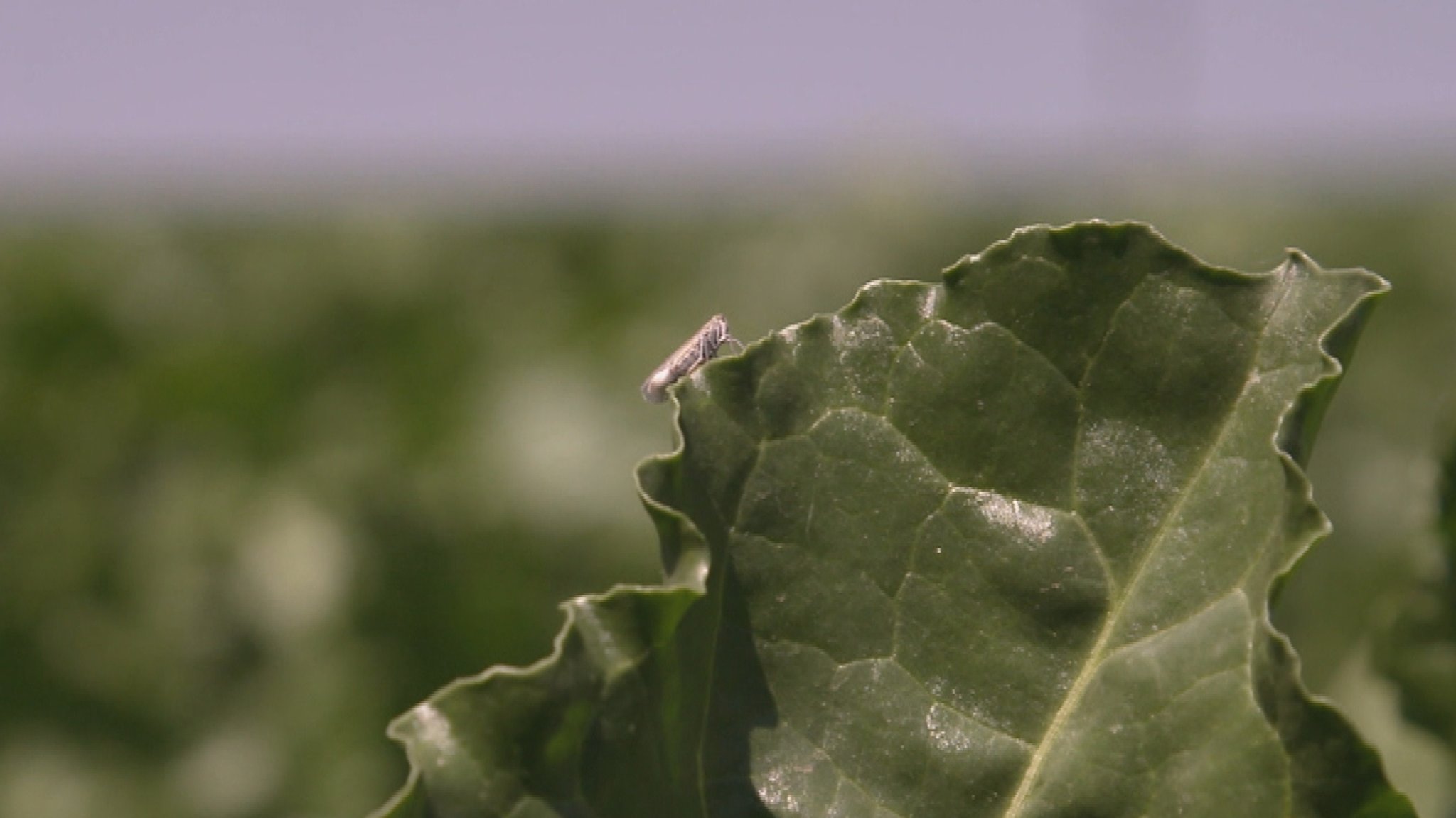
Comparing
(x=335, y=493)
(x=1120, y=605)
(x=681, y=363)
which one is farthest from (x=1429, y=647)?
(x=335, y=493)

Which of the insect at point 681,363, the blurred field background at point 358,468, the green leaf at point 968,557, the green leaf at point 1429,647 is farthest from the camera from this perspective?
the blurred field background at point 358,468

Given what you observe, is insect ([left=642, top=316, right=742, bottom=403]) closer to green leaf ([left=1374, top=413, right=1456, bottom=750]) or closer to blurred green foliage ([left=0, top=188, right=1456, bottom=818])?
blurred green foliage ([left=0, top=188, right=1456, bottom=818])

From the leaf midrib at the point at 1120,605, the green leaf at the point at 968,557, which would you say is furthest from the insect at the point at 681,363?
the leaf midrib at the point at 1120,605

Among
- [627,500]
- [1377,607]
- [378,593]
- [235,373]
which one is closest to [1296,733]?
[1377,607]

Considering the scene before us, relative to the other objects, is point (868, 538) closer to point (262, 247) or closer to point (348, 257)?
point (348, 257)

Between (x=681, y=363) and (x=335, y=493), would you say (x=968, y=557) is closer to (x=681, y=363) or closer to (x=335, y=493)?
(x=681, y=363)

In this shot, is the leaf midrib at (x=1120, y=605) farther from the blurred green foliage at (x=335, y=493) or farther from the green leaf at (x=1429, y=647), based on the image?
the green leaf at (x=1429, y=647)
